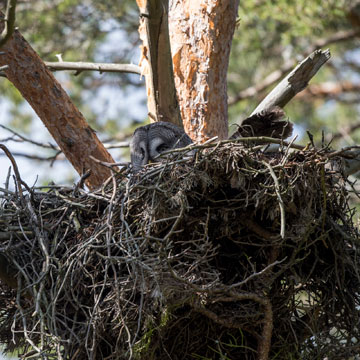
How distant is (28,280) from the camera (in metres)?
3.70

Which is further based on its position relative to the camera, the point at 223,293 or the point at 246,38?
the point at 246,38

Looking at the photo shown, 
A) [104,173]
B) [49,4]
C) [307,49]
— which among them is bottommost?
[104,173]

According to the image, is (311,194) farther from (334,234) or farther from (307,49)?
(307,49)

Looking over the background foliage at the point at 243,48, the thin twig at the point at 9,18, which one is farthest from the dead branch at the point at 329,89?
the thin twig at the point at 9,18

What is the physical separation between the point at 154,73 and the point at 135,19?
175 inches

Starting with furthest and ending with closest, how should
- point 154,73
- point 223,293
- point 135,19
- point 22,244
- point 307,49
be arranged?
point 307,49
point 135,19
point 154,73
point 22,244
point 223,293

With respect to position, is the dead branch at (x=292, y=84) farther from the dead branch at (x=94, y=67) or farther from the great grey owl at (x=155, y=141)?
the dead branch at (x=94, y=67)

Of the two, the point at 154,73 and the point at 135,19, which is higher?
the point at 135,19

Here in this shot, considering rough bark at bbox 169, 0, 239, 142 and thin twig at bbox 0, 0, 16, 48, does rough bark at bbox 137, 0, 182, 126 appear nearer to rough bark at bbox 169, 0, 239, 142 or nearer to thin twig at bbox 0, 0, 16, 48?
rough bark at bbox 169, 0, 239, 142

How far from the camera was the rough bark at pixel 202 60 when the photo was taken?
5457 mm

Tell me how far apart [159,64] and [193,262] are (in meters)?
1.80

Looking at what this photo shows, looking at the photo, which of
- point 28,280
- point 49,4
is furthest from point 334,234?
point 49,4

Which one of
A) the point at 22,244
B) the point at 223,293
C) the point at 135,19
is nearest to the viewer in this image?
the point at 223,293

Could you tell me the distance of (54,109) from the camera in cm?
515
